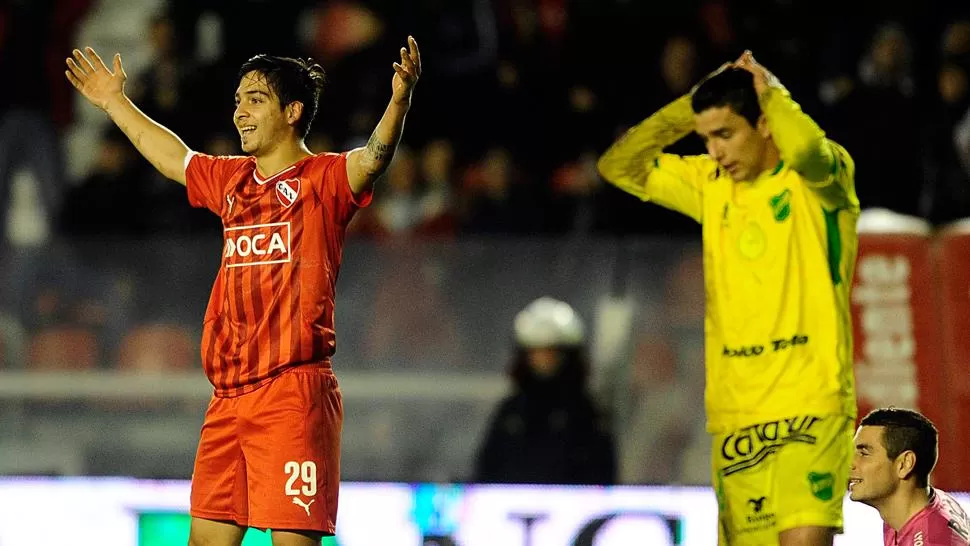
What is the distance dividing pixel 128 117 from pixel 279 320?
91 cm

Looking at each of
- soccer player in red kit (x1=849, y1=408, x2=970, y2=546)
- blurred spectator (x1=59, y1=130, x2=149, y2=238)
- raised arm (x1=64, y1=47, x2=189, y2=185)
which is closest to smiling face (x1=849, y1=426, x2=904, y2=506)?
soccer player in red kit (x1=849, y1=408, x2=970, y2=546)

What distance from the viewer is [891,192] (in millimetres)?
7906

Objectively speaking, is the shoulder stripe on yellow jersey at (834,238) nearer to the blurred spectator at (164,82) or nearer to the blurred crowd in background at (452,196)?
the blurred crowd in background at (452,196)

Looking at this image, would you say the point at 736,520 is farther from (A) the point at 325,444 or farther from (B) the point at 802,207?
(A) the point at 325,444

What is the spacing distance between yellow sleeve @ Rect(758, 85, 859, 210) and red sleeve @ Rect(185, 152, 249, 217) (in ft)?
5.32

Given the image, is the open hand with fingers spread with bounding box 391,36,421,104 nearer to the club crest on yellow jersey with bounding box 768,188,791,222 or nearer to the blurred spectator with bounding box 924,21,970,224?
the club crest on yellow jersey with bounding box 768,188,791,222

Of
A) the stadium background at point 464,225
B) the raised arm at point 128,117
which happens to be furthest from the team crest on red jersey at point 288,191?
the stadium background at point 464,225

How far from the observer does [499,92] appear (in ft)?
30.6

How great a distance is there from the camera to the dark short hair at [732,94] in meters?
4.60

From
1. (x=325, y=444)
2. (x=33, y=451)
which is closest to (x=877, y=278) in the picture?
(x=325, y=444)

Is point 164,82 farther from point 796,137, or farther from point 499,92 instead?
point 796,137

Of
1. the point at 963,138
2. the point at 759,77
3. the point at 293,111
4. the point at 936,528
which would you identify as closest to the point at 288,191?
the point at 293,111

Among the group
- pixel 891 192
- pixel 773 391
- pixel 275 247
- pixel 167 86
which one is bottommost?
pixel 773 391

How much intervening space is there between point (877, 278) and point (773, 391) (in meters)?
2.62
